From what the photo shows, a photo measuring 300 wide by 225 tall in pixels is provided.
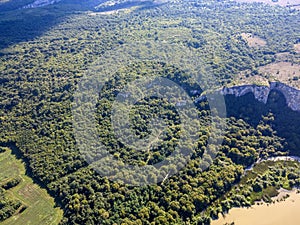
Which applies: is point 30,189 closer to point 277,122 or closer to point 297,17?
point 277,122

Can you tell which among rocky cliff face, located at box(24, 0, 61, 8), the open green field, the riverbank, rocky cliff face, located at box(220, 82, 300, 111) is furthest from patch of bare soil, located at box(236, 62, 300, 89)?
rocky cliff face, located at box(24, 0, 61, 8)

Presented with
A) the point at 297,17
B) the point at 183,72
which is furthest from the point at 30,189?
the point at 297,17

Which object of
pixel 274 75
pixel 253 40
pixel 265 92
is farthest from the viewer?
pixel 253 40

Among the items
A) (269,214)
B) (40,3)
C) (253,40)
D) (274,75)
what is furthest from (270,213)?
(40,3)

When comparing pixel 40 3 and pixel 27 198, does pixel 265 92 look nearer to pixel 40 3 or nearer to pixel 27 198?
pixel 27 198

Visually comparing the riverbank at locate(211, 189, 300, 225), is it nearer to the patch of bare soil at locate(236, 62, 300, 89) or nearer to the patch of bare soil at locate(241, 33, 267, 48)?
the patch of bare soil at locate(236, 62, 300, 89)
